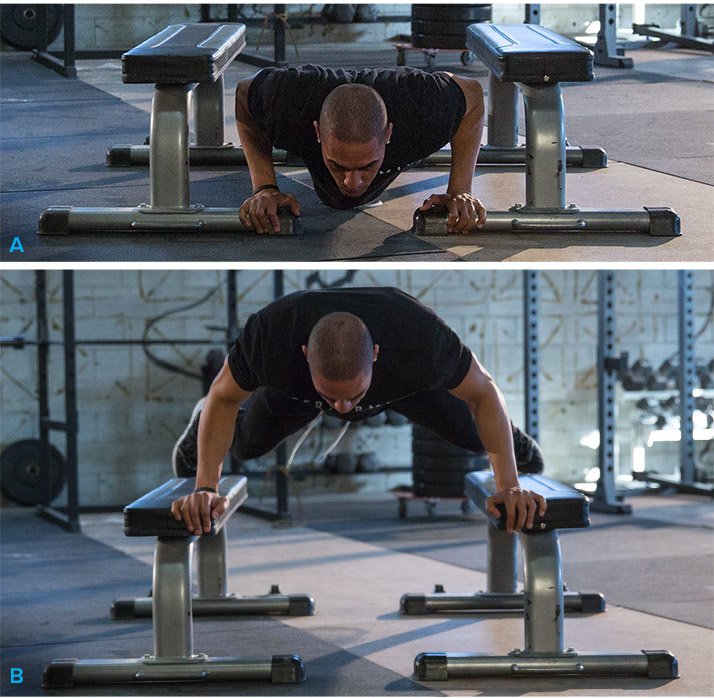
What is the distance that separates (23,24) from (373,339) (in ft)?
16.1

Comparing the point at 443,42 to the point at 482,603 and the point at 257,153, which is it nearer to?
the point at 257,153

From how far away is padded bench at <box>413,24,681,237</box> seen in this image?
2.94m

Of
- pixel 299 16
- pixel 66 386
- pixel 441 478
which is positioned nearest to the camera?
pixel 66 386

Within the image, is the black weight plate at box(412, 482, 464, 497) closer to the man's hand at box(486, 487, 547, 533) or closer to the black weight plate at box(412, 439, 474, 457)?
the black weight plate at box(412, 439, 474, 457)

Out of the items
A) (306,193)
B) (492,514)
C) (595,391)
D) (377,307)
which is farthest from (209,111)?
(595,391)

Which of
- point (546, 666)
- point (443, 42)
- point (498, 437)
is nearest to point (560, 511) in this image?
point (498, 437)

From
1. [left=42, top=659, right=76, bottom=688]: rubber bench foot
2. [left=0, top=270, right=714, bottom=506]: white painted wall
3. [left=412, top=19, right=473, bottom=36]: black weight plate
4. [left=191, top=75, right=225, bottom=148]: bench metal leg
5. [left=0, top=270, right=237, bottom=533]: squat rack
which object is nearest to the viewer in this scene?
[left=42, top=659, right=76, bottom=688]: rubber bench foot

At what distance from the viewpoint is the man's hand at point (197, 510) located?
271 centimetres

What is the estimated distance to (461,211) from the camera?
9.73ft

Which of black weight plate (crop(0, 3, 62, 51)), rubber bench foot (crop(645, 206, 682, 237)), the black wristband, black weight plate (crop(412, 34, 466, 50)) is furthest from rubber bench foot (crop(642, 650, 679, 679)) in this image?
black weight plate (crop(0, 3, 62, 51))

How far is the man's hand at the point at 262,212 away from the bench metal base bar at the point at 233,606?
47.0 inches

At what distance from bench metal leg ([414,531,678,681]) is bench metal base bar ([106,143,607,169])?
159cm

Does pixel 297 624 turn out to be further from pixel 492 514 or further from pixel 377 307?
pixel 377 307

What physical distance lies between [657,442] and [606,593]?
11.3 feet
